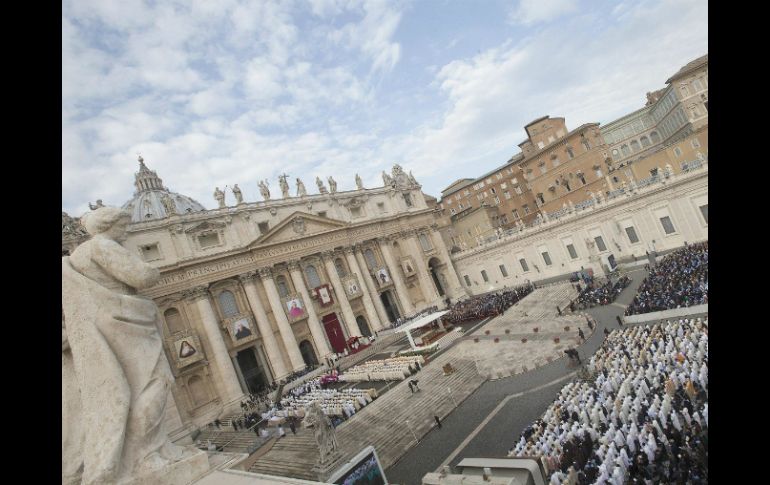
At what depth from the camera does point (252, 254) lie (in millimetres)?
38875

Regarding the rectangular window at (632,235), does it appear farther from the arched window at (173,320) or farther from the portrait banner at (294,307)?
the arched window at (173,320)

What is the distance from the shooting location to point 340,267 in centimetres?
4528

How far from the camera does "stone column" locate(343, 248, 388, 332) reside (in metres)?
43.8

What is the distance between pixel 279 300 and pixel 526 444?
2955 centimetres

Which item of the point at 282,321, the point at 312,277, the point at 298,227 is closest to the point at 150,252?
the point at 282,321

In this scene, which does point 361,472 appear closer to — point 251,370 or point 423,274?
point 251,370

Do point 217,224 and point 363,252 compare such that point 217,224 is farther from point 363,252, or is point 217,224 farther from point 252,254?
point 363,252

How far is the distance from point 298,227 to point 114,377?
39.2 meters

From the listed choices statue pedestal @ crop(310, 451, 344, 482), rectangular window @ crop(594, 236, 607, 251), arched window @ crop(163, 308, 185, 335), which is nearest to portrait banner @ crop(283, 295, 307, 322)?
arched window @ crop(163, 308, 185, 335)

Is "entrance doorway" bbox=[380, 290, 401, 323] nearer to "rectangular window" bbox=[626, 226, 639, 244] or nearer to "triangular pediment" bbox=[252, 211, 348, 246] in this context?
"triangular pediment" bbox=[252, 211, 348, 246]

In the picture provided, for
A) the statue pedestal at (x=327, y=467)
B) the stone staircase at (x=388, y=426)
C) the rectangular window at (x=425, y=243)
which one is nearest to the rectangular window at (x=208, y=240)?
the stone staircase at (x=388, y=426)

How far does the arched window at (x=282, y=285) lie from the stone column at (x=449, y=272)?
20.8m

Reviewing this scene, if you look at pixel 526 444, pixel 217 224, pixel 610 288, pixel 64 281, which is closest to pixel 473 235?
pixel 610 288
